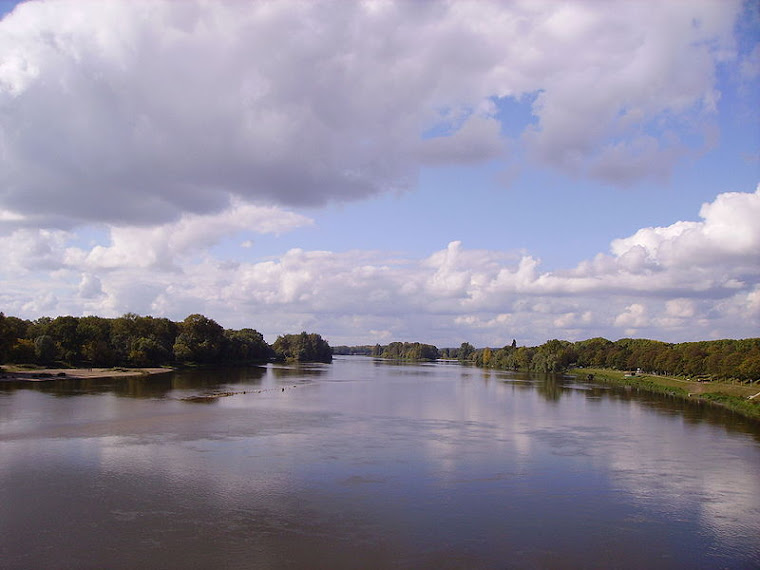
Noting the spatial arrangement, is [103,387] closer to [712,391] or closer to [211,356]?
[211,356]

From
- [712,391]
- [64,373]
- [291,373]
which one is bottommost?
[291,373]

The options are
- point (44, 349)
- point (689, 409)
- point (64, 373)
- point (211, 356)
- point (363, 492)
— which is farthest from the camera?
point (211, 356)

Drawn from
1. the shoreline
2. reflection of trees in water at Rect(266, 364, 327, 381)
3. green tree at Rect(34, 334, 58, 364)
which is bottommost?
reflection of trees in water at Rect(266, 364, 327, 381)

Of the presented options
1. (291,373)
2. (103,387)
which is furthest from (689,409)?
(291,373)

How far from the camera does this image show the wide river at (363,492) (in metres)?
15.5

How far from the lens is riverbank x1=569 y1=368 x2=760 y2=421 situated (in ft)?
167

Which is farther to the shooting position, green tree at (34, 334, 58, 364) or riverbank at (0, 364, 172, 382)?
green tree at (34, 334, 58, 364)

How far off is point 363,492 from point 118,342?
8160 centimetres

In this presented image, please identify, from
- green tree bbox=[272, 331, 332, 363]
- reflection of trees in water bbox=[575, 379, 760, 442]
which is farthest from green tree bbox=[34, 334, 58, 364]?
green tree bbox=[272, 331, 332, 363]

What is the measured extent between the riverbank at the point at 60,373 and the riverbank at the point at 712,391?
230ft

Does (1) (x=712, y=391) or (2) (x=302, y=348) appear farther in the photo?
(2) (x=302, y=348)

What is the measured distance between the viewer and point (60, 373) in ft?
228

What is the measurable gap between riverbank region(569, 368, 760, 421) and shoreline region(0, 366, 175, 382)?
69789mm

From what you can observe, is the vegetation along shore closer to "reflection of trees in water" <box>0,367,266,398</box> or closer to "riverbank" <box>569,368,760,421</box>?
"riverbank" <box>569,368,760,421</box>
